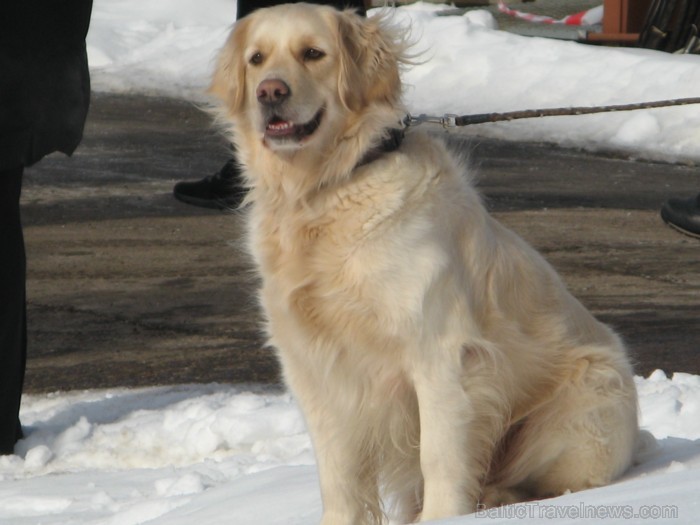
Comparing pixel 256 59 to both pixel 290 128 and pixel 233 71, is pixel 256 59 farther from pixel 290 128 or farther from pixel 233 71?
pixel 290 128

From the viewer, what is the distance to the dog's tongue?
371cm

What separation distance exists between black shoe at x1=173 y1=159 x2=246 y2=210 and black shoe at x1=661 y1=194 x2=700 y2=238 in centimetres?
274

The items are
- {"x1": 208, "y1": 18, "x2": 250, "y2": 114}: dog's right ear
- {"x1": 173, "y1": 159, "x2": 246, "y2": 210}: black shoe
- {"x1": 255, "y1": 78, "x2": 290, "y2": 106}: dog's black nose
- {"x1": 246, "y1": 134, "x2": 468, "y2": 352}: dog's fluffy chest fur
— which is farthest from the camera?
{"x1": 173, "y1": 159, "x2": 246, "y2": 210}: black shoe

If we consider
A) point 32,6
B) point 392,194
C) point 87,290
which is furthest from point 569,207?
point 392,194

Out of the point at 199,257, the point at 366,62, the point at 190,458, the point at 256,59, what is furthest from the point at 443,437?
the point at 199,257

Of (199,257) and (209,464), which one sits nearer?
(209,464)

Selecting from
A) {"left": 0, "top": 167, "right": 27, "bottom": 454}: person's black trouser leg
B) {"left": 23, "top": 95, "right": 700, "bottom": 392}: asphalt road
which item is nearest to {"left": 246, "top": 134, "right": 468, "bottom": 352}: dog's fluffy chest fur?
{"left": 0, "top": 167, "right": 27, "bottom": 454}: person's black trouser leg

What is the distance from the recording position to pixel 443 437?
11.5 ft

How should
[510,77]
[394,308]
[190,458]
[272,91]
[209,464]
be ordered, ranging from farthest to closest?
[510,77], [190,458], [209,464], [272,91], [394,308]

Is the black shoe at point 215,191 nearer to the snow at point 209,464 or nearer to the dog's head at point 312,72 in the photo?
the snow at point 209,464

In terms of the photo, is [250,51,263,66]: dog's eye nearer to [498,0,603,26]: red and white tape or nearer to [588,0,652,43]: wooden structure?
[588,0,652,43]: wooden structure

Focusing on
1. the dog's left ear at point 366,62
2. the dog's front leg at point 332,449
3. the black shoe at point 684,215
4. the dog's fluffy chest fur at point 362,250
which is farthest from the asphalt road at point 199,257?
the dog's front leg at point 332,449

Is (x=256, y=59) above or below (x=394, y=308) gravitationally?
above

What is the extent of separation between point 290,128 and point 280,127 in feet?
0.10
